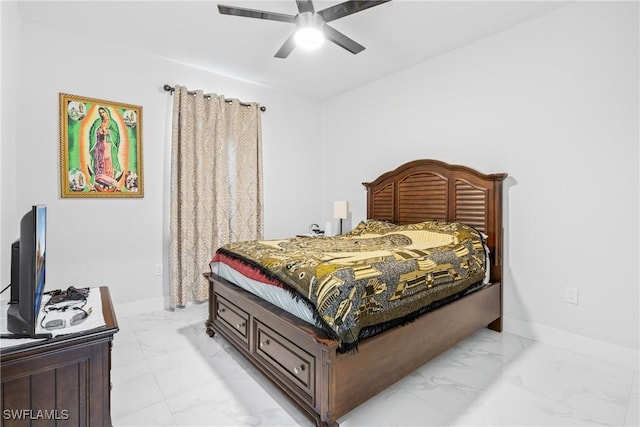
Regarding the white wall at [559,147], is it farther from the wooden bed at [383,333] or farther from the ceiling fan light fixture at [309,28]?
the ceiling fan light fixture at [309,28]

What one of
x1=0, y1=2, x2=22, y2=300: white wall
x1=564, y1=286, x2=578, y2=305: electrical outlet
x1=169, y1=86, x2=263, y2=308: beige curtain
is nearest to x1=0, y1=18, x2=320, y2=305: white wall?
x1=0, y1=2, x2=22, y2=300: white wall

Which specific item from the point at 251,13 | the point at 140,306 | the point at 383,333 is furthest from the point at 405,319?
the point at 140,306

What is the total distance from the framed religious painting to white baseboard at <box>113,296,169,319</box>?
42.5 inches

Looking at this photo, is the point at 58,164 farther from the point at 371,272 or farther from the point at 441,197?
the point at 441,197

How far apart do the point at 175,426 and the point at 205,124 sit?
2.84 meters

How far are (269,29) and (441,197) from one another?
222cm

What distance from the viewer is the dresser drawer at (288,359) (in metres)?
1.63

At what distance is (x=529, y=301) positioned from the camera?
2711 mm

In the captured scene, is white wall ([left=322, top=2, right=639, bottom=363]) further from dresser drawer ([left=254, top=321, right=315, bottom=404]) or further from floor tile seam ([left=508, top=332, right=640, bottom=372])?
dresser drawer ([left=254, top=321, right=315, bottom=404])

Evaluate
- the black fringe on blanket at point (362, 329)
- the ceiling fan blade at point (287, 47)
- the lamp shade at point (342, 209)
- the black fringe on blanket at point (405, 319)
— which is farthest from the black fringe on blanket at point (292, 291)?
the lamp shade at point (342, 209)

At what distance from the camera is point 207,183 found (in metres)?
3.51

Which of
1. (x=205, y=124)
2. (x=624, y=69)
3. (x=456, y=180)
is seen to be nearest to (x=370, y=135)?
(x=456, y=180)

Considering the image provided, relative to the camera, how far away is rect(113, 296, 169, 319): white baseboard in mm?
3137

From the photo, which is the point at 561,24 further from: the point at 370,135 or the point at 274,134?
the point at 274,134
